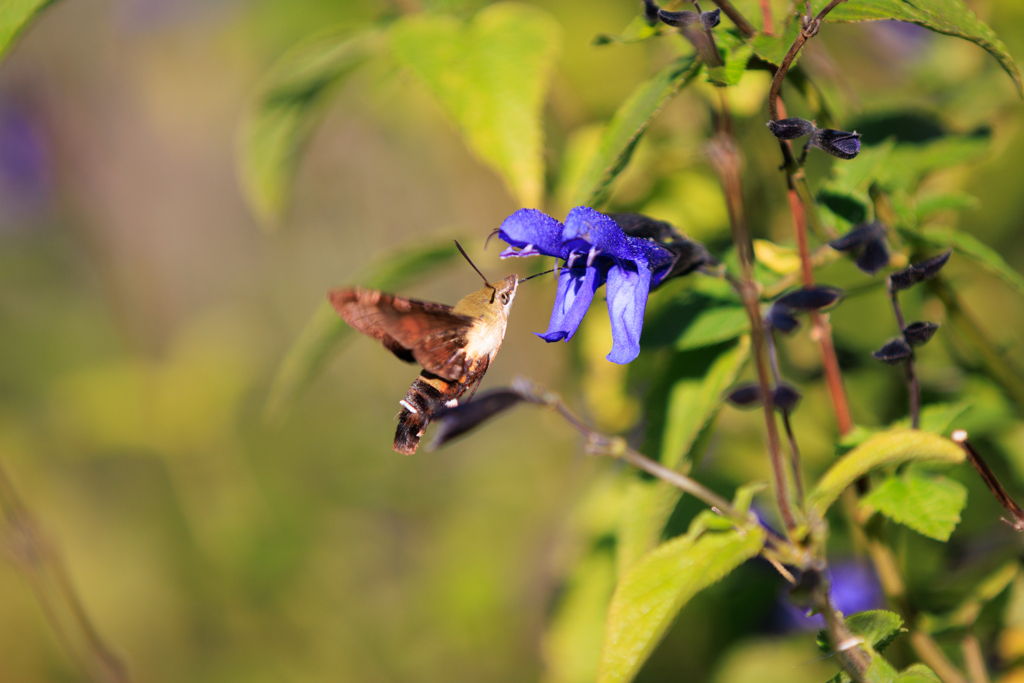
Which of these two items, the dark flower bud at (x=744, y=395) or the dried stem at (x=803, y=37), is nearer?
the dried stem at (x=803, y=37)

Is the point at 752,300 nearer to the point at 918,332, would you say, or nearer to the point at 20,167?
the point at 918,332

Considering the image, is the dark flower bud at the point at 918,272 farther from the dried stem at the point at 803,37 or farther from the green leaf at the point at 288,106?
the green leaf at the point at 288,106

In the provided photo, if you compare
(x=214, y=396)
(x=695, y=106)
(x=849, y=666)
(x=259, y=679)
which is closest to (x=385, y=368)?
(x=214, y=396)

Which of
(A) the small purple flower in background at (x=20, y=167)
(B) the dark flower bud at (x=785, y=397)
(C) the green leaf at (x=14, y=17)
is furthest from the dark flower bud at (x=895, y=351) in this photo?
(A) the small purple flower in background at (x=20, y=167)

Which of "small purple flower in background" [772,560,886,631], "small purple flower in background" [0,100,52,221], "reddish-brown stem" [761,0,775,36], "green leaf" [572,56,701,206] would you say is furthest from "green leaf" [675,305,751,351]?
"small purple flower in background" [0,100,52,221]

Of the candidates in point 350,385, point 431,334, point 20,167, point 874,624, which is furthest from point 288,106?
point 20,167

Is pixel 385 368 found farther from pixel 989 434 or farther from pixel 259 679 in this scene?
pixel 989 434
